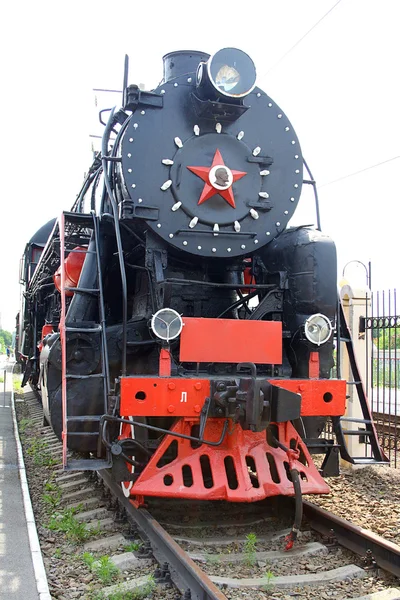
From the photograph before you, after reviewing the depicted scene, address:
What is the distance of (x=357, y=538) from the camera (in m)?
4.01

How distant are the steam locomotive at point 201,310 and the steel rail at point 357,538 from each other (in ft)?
0.98

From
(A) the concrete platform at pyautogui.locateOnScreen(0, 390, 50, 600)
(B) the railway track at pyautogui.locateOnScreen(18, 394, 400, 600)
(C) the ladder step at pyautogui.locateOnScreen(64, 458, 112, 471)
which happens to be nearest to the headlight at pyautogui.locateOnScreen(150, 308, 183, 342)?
(C) the ladder step at pyautogui.locateOnScreen(64, 458, 112, 471)

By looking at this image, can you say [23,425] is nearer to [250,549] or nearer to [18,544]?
[18,544]

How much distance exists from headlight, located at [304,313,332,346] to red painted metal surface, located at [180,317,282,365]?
23 cm

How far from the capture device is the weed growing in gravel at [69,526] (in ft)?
14.0

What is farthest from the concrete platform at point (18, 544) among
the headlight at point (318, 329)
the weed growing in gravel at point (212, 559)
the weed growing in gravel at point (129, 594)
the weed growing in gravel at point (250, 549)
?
the headlight at point (318, 329)

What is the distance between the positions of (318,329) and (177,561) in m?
2.11

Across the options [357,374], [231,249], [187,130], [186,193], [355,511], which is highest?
[187,130]

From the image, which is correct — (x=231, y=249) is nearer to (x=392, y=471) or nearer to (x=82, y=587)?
(x=82, y=587)

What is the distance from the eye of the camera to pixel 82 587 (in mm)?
3451

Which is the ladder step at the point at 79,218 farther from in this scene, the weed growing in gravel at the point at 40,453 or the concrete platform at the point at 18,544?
the weed growing in gravel at the point at 40,453

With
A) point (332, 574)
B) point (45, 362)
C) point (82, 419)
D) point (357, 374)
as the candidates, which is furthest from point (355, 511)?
point (45, 362)

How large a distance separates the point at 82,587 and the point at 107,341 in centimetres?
205

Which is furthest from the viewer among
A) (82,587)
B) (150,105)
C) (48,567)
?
(150,105)
